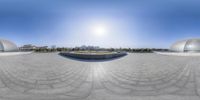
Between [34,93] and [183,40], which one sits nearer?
[34,93]

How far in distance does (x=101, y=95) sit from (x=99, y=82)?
1.44 m

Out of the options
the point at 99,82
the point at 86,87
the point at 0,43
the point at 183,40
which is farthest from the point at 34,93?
the point at 183,40

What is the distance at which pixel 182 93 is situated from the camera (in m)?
4.32

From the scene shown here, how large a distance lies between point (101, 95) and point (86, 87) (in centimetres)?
100

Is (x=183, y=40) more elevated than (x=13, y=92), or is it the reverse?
(x=183, y=40)

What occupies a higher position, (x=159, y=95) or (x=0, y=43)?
(x=0, y=43)

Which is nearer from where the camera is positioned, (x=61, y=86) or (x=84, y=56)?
(x=61, y=86)

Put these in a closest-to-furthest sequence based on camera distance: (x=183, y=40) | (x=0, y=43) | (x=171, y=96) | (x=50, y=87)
→ (x=171, y=96), (x=50, y=87), (x=0, y=43), (x=183, y=40)

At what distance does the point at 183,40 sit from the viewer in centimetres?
3703

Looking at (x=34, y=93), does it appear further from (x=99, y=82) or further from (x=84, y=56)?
(x=84, y=56)

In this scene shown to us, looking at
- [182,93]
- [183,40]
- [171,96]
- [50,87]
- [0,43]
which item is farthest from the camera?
[183,40]

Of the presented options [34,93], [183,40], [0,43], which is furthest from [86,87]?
[183,40]

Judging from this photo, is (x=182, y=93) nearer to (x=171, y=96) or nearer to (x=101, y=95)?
(x=171, y=96)

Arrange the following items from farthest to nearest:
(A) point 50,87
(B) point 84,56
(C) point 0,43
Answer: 1. (C) point 0,43
2. (B) point 84,56
3. (A) point 50,87
